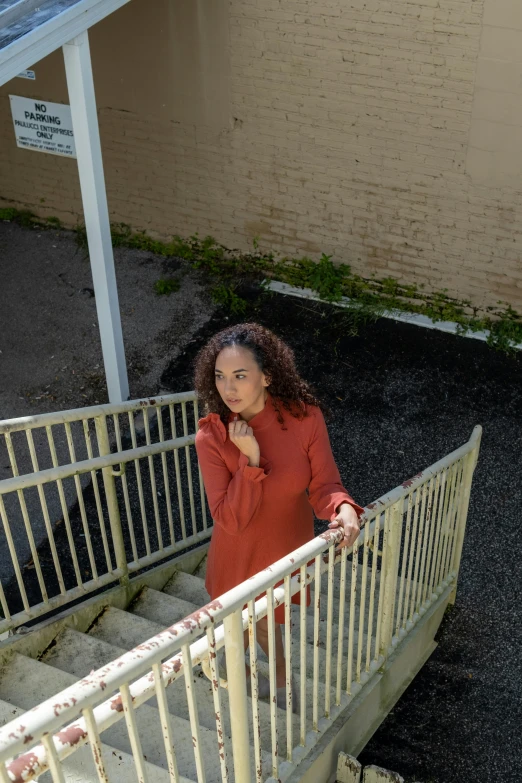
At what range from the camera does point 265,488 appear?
10.2 feet

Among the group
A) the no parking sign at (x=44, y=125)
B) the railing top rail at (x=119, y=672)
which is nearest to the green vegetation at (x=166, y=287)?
the no parking sign at (x=44, y=125)

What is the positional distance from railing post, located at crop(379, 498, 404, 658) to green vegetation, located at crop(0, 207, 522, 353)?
388 centimetres

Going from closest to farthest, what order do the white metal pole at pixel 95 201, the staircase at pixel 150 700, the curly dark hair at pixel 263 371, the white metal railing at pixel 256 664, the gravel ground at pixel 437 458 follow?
the white metal railing at pixel 256 664, the staircase at pixel 150 700, the curly dark hair at pixel 263 371, the gravel ground at pixel 437 458, the white metal pole at pixel 95 201

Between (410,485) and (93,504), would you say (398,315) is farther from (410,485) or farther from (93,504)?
(410,485)

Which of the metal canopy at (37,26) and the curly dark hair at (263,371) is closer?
the curly dark hair at (263,371)

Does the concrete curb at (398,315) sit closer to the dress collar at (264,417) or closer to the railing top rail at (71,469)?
the railing top rail at (71,469)

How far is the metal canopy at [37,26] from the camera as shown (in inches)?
175

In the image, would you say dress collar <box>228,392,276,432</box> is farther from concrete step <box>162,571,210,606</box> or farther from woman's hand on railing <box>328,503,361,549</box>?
concrete step <box>162,571,210,606</box>

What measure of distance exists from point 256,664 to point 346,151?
5262 mm

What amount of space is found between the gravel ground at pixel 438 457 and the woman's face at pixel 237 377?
6.97 ft

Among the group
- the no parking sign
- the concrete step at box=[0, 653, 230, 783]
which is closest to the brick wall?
the no parking sign

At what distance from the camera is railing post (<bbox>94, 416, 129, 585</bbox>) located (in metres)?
3.88

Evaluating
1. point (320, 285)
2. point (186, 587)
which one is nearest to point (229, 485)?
point (186, 587)

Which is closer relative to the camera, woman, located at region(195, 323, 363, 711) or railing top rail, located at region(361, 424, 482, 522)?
woman, located at region(195, 323, 363, 711)
